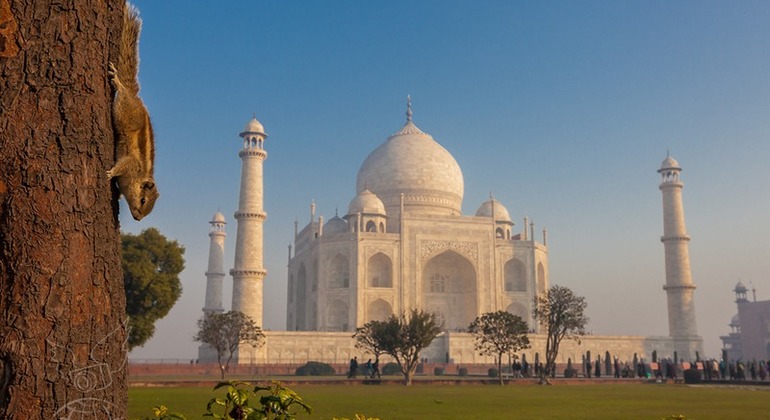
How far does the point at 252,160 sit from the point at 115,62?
124 feet

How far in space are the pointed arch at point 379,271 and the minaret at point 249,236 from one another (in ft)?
25.1

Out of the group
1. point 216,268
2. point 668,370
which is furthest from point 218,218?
point 668,370

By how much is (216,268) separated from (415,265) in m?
18.5

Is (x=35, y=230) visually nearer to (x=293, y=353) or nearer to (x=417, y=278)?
(x=293, y=353)

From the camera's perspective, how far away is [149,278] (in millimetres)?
23797

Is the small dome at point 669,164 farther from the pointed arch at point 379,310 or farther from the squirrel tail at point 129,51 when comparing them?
the squirrel tail at point 129,51

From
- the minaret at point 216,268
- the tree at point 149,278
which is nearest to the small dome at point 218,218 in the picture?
the minaret at point 216,268

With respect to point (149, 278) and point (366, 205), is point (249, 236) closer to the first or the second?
point (366, 205)

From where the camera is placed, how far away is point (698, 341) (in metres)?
44.4

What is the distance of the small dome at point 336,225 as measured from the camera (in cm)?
4769

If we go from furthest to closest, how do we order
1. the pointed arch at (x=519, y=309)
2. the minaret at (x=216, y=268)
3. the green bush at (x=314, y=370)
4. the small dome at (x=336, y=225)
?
the minaret at (x=216, y=268), the small dome at (x=336, y=225), the pointed arch at (x=519, y=309), the green bush at (x=314, y=370)

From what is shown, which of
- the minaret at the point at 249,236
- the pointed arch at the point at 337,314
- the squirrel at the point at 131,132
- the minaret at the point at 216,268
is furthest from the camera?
the minaret at the point at 216,268

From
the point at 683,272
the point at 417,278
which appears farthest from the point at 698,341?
the point at 417,278

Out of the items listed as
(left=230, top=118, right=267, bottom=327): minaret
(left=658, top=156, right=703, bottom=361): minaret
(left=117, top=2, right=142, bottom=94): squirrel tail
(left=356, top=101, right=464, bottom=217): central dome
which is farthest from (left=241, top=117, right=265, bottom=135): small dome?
(left=117, top=2, right=142, bottom=94): squirrel tail
